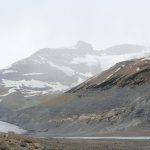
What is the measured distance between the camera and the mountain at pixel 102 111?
101125 mm

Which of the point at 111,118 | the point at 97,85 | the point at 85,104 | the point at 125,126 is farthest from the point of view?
the point at 97,85

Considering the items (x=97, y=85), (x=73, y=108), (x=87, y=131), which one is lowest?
(x=87, y=131)

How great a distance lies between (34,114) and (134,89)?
43.1 metres

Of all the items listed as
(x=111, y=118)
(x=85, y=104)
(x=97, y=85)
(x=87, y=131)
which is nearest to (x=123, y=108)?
(x=111, y=118)

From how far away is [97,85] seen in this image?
154 m

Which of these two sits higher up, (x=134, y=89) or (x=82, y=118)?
(x=134, y=89)

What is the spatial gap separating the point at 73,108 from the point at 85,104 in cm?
442

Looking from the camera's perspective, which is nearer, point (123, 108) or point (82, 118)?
point (123, 108)

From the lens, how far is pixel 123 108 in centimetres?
11069

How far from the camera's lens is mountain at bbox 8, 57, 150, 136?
101 m

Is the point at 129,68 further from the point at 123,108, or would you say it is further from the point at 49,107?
the point at 123,108

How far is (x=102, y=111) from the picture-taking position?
118 metres

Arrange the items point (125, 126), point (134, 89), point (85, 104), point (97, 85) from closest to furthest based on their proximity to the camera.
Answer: point (125, 126) → point (134, 89) → point (85, 104) → point (97, 85)

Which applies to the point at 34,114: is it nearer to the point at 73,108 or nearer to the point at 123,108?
the point at 73,108
